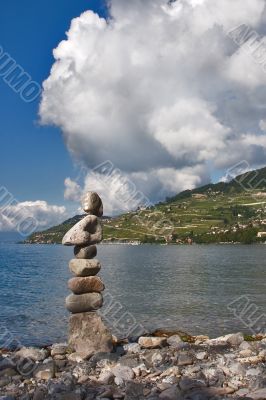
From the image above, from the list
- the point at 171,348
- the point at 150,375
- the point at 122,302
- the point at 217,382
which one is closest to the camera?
the point at 217,382

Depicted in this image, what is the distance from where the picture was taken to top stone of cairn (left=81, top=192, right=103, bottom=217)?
2206 cm

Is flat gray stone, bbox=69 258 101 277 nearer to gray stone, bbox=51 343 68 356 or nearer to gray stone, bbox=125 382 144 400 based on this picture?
gray stone, bbox=51 343 68 356

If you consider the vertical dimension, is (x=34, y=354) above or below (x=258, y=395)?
above

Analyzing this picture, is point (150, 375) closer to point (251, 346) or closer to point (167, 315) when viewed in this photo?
point (251, 346)

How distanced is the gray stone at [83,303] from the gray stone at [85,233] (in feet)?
7.70

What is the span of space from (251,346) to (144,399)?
8.40 meters

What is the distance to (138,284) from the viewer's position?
6731 centimetres

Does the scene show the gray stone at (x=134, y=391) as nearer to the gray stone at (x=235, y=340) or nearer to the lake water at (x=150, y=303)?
the gray stone at (x=235, y=340)

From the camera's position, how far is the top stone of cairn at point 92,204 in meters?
22.1

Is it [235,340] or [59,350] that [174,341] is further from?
[59,350]

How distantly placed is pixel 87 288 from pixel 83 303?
0.73 metres

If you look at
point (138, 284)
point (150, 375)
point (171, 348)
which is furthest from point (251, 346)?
point (138, 284)

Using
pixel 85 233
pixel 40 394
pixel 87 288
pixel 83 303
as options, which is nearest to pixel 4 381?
pixel 40 394

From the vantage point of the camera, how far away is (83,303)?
2152 centimetres
